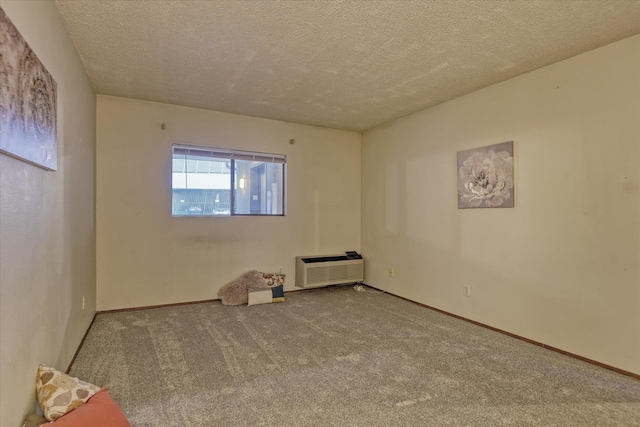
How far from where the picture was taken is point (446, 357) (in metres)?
2.59

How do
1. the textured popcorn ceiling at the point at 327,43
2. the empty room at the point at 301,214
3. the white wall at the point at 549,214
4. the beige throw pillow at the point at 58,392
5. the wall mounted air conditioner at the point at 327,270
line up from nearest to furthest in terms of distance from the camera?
the beige throw pillow at the point at 58,392 → the empty room at the point at 301,214 → the textured popcorn ceiling at the point at 327,43 → the white wall at the point at 549,214 → the wall mounted air conditioner at the point at 327,270

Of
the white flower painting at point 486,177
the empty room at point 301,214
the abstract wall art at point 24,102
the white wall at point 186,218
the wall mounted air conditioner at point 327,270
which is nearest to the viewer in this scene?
the abstract wall art at point 24,102

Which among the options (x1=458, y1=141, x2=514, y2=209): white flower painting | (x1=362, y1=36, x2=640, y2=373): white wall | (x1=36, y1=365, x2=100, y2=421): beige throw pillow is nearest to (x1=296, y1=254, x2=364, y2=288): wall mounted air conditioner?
(x1=362, y1=36, x2=640, y2=373): white wall

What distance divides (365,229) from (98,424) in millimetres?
4259

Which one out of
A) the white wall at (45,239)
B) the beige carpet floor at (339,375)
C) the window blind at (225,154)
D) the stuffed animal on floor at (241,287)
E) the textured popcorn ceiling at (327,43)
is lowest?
the beige carpet floor at (339,375)

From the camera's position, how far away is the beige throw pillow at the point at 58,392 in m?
1.51

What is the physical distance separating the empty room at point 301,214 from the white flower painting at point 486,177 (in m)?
0.02

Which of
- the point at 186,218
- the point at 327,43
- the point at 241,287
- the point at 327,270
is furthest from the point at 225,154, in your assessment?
the point at 327,43

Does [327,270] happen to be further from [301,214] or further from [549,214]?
[549,214]

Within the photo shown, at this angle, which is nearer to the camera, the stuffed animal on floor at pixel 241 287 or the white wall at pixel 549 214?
the white wall at pixel 549 214

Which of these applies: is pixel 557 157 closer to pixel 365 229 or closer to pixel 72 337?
pixel 365 229

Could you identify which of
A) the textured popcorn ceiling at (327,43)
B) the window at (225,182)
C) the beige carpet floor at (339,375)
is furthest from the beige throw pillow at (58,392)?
the window at (225,182)

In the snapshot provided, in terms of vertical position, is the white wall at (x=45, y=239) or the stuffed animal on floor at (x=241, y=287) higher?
the white wall at (x=45, y=239)

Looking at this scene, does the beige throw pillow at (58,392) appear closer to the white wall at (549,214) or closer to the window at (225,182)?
the window at (225,182)
